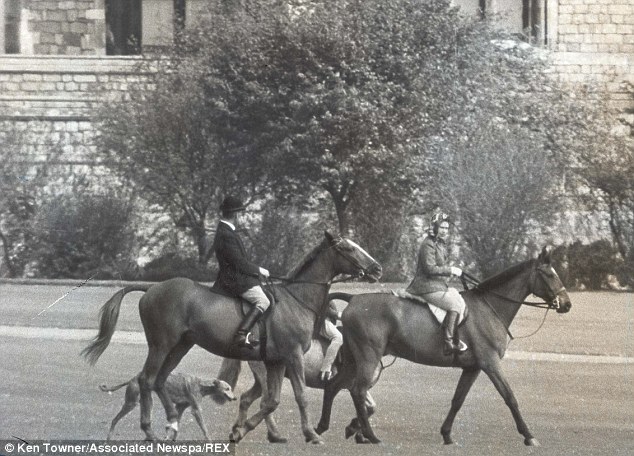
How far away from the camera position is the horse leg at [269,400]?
470 inches

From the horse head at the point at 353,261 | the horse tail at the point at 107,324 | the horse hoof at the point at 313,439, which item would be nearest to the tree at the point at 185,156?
the horse tail at the point at 107,324

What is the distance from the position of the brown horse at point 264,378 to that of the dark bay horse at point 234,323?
0.38m

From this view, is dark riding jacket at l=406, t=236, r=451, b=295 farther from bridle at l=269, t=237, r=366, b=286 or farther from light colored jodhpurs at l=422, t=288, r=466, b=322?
bridle at l=269, t=237, r=366, b=286

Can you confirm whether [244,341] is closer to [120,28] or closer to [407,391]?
[407,391]

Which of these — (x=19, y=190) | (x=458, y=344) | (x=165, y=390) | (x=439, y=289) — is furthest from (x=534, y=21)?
(x=165, y=390)

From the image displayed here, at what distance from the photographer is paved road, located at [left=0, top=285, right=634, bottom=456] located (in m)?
13.2

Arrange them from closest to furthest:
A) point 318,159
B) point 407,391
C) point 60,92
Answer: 1. point 407,391
2. point 318,159
3. point 60,92

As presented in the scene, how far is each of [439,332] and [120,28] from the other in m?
19.3

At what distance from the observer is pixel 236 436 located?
1216 cm

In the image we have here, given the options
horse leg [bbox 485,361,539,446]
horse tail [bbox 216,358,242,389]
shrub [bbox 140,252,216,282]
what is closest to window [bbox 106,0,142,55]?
shrub [bbox 140,252,216,282]

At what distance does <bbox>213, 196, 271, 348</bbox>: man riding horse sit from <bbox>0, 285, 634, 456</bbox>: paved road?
103cm

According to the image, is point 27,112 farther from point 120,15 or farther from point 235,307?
point 235,307

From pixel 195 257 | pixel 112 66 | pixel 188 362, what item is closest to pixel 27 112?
pixel 112 66

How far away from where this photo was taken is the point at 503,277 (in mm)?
13227
